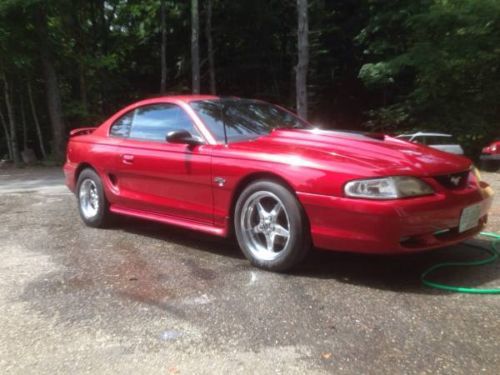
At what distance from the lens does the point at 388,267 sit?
11.9 ft

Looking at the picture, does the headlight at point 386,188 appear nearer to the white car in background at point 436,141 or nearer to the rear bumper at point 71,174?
the rear bumper at point 71,174

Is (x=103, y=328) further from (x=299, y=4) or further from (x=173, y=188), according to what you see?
(x=299, y=4)

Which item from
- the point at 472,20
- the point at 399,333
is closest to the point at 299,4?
the point at 472,20

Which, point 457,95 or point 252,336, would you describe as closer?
point 252,336

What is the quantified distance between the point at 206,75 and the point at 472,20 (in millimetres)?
12335

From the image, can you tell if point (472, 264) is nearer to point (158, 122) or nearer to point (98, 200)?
point (158, 122)

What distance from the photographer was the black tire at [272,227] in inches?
132

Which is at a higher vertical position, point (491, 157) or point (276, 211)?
point (276, 211)

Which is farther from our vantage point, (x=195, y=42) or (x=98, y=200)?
(x=195, y=42)

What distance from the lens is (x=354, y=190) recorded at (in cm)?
311

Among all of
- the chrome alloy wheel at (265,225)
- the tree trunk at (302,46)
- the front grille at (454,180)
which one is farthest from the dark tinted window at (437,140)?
the chrome alloy wheel at (265,225)

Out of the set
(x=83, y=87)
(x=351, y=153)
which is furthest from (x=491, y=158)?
(x=83, y=87)

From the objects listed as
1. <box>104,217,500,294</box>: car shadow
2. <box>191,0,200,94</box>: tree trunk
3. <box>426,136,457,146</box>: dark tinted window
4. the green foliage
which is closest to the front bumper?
<box>426,136,457,146</box>: dark tinted window

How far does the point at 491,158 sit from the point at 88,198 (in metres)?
7.74
